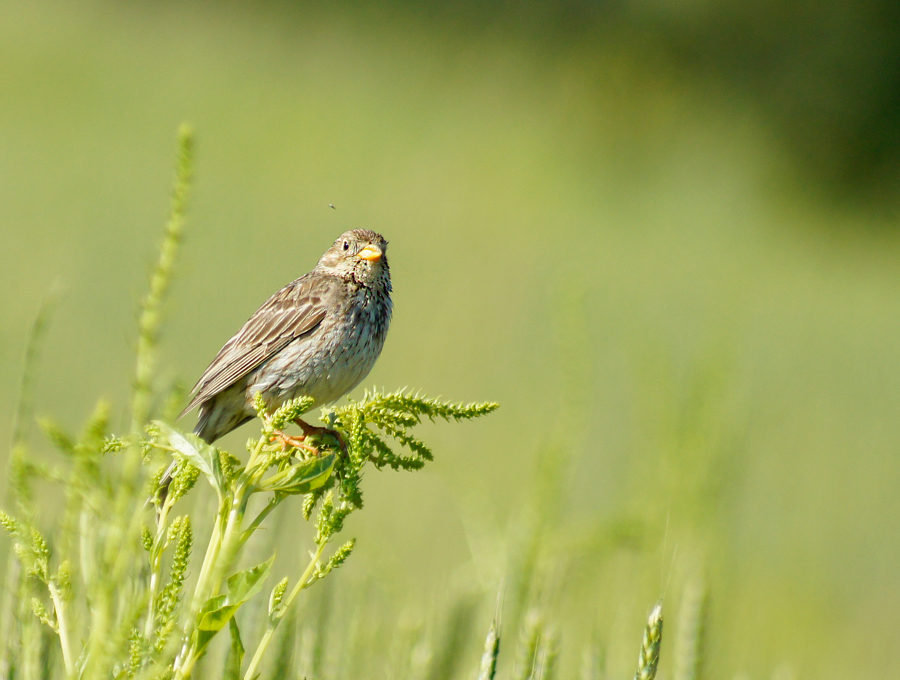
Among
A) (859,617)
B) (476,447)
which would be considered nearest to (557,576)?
(859,617)

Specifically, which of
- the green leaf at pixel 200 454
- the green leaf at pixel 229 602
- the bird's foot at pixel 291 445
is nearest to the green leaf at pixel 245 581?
the green leaf at pixel 229 602

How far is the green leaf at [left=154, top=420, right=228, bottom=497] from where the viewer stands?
57.9 inches

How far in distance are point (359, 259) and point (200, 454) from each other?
269cm

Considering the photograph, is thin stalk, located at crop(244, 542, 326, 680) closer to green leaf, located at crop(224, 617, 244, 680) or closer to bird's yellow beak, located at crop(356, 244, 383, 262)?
green leaf, located at crop(224, 617, 244, 680)

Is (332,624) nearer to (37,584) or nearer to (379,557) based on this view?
(379,557)

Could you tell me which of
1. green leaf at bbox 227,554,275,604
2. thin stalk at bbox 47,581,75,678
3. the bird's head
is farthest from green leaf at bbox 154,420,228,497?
the bird's head

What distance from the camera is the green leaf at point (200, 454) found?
1.47 m

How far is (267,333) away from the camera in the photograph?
12.8ft

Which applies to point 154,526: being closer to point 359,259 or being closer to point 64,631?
point 64,631

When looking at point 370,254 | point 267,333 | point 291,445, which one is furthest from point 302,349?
point 291,445

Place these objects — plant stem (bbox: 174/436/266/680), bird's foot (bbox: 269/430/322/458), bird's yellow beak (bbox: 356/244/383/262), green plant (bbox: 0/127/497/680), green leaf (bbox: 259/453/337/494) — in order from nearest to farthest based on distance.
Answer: green plant (bbox: 0/127/497/680) → plant stem (bbox: 174/436/266/680) → green leaf (bbox: 259/453/337/494) → bird's foot (bbox: 269/430/322/458) → bird's yellow beak (bbox: 356/244/383/262)

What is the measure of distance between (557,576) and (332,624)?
69 centimetres

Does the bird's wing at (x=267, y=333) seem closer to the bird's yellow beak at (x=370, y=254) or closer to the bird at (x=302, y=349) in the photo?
Answer: the bird at (x=302, y=349)

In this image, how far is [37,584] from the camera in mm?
1729
